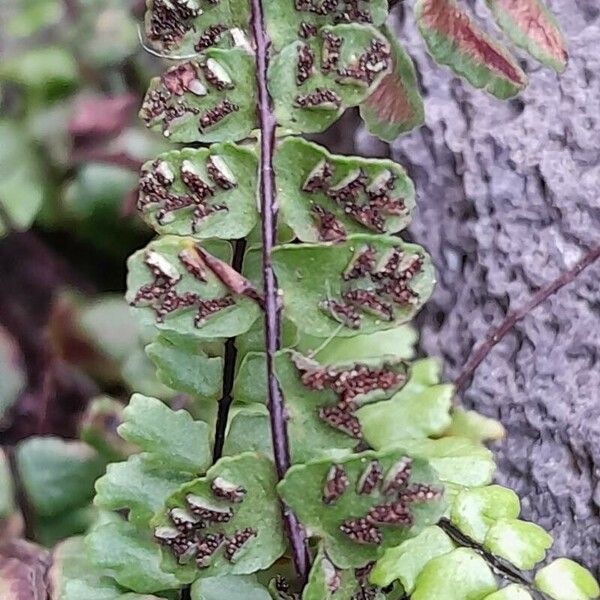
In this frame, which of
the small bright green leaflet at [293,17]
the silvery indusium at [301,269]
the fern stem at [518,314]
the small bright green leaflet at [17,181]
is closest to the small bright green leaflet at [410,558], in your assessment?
the silvery indusium at [301,269]

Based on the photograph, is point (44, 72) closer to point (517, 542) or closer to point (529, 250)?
point (529, 250)

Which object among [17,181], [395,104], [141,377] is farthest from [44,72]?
[395,104]

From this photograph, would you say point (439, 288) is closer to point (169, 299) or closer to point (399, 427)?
point (399, 427)

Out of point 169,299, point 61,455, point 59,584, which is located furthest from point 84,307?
point 169,299

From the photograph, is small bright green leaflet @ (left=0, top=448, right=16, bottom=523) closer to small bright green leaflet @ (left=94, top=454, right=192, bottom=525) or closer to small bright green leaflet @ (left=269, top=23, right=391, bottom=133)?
small bright green leaflet @ (left=94, top=454, right=192, bottom=525)

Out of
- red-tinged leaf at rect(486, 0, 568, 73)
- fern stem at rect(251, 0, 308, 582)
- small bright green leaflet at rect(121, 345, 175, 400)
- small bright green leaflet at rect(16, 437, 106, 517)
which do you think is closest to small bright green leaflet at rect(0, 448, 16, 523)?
small bright green leaflet at rect(16, 437, 106, 517)

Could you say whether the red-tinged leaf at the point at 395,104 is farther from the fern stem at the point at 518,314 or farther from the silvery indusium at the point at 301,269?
the fern stem at the point at 518,314
